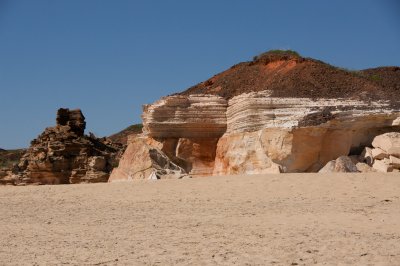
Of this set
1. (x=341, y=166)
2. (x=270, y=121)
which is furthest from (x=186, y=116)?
(x=341, y=166)

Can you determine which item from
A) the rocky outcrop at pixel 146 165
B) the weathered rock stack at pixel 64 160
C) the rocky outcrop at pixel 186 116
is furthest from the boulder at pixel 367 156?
the weathered rock stack at pixel 64 160

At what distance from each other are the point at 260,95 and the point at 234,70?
15.9ft

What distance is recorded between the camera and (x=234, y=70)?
21.0 m

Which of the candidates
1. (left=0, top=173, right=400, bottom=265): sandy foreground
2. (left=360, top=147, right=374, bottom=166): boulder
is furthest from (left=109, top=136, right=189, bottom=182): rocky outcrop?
(left=360, top=147, right=374, bottom=166): boulder

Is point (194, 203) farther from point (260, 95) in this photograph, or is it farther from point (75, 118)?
point (75, 118)

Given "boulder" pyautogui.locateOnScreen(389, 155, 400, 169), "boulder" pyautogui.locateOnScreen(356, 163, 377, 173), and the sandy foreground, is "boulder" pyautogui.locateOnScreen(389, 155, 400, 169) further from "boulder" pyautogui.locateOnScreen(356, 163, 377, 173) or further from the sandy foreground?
the sandy foreground

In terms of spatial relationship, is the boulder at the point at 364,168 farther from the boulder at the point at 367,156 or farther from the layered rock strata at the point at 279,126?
the layered rock strata at the point at 279,126

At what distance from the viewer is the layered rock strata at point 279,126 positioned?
1540 centimetres

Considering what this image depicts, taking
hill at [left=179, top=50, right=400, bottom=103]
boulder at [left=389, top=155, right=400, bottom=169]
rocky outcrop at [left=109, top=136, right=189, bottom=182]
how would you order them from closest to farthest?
boulder at [left=389, top=155, right=400, bottom=169]
rocky outcrop at [left=109, top=136, right=189, bottom=182]
hill at [left=179, top=50, right=400, bottom=103]

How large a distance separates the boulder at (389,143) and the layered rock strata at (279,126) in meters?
0.47

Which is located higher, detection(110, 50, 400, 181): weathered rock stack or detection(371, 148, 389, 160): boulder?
detection(110, 50, 400, 181): weathered rock stack

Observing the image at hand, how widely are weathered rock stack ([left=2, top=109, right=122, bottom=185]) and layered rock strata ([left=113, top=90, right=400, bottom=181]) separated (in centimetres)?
1154

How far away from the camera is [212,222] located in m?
8.51

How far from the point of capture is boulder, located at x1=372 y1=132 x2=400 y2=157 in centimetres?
1484
